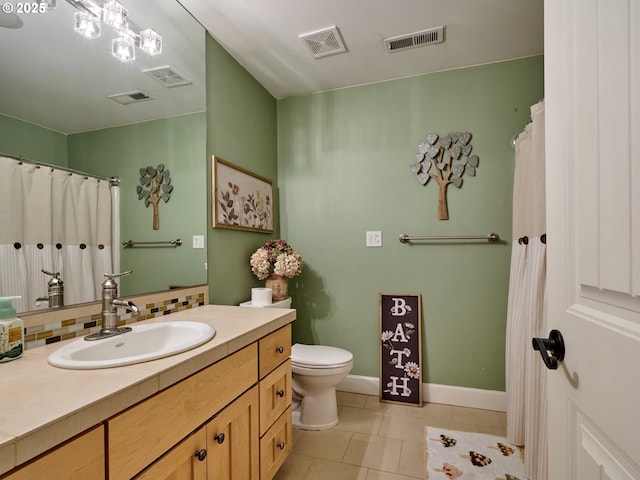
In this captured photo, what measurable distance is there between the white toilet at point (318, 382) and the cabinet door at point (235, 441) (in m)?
0.69

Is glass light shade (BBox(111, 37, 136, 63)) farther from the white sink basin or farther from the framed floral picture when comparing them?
the white sink basin

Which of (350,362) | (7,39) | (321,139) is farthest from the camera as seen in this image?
(321,139)

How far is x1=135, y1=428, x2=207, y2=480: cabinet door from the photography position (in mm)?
800

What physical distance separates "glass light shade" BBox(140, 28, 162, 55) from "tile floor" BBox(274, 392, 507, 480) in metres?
2.18

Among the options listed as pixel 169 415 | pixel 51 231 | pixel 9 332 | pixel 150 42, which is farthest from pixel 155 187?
pixel 169 415

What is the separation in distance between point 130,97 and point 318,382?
1.82 m

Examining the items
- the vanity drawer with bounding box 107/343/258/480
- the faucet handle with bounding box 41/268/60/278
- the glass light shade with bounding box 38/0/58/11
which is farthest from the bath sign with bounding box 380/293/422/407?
the glass light shade with bounding box 38/0/58/11

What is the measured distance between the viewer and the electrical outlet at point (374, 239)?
2.42 meters

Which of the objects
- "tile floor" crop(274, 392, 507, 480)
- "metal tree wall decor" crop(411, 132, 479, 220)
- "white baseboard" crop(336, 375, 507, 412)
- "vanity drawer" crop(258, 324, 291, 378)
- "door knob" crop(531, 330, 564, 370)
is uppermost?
"metal tree wall decor" crop(411, 132, 479, 220)

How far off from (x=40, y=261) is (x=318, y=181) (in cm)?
185

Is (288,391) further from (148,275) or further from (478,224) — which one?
(478,224)

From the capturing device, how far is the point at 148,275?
1.47 m

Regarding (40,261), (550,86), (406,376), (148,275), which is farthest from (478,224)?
(40,261)

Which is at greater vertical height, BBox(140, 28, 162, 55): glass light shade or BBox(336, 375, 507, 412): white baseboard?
BBox(140, 28, 162, 55): glass light shade
